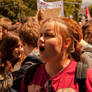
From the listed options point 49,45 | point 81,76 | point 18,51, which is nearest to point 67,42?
point 49,45

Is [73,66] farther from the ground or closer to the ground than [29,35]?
closer to the ground

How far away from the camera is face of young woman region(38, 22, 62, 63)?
1.47m

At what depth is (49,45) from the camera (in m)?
1.47

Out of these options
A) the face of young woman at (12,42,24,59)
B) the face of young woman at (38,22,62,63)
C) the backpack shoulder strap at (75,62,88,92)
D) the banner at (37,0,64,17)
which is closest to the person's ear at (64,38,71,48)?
the face of young woman at (38,22,62,63)

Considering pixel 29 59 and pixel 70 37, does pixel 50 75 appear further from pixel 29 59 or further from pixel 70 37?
pixel 29 59

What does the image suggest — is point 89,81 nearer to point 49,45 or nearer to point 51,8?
point 49,45

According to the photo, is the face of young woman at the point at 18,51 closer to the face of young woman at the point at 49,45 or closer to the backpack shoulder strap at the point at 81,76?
the face of young woman at the point at 49,45

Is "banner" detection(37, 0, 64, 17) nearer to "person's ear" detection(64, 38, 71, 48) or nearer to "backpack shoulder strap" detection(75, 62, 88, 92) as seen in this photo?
"person's ear" detection(64, 38, 71, 48)

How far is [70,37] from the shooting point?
1.64 meters

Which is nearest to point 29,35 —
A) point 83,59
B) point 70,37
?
point 83,59

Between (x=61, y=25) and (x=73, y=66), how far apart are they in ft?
1.19

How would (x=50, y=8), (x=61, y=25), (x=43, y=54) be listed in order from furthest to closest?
1. (x=50, y=8)
2. (x=61, y=25)
3. (x=43, y=54)

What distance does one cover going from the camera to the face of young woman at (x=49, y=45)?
147cm

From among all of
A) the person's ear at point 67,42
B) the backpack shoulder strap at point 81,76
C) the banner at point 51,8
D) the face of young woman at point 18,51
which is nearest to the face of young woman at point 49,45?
the person's ear at point 67,42
